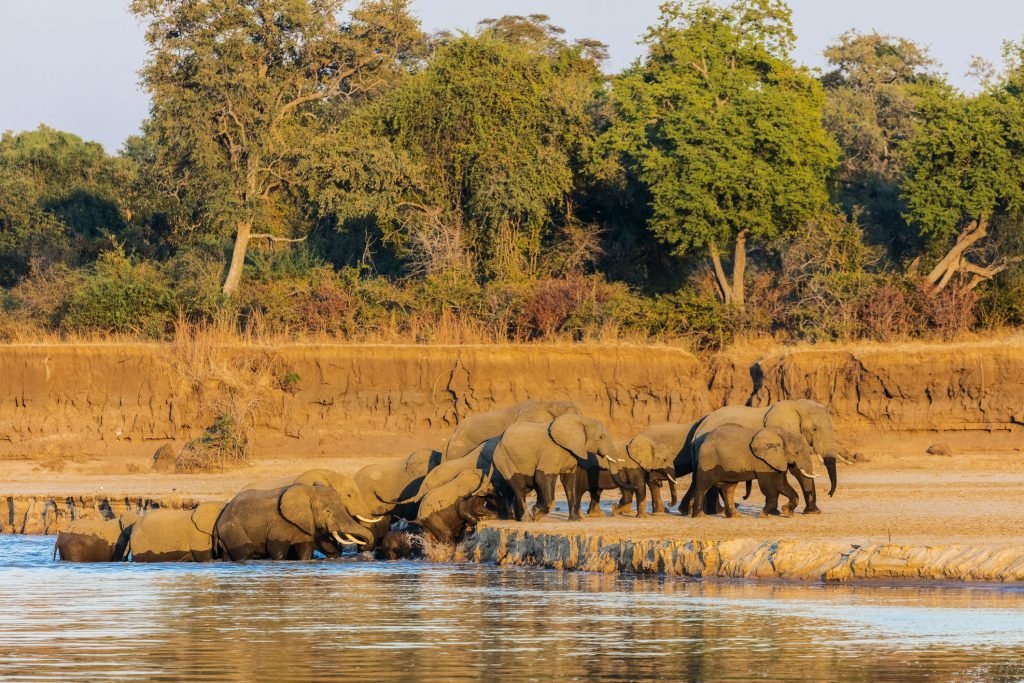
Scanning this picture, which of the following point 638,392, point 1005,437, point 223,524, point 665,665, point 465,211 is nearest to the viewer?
point 665,665

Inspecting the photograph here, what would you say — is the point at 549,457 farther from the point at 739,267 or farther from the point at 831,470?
the point at 739,267

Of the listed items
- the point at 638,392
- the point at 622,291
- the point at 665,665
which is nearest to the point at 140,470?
the point at 638,392

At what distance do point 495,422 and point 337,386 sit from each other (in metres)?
9.30

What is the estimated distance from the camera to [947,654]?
12.2m

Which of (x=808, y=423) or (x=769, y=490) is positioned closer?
(x=769, y=490)

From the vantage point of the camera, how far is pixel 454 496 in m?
20.5

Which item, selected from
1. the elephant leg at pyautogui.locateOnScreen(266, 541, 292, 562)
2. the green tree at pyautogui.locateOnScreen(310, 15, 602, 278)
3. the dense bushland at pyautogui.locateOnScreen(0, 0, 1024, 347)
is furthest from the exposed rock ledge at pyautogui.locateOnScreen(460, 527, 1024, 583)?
the green tree at pyautogui.locateOnScreen(310, 15, 602, 278)

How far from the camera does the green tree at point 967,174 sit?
1444 inches

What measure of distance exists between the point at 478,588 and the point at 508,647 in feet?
13.1

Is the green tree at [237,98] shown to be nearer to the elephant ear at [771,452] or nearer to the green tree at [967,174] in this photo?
the green tree at [967,174]

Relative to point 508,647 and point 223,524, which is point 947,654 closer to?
point 508,647

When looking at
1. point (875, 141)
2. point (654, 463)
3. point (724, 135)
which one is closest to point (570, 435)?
point (654, 463)

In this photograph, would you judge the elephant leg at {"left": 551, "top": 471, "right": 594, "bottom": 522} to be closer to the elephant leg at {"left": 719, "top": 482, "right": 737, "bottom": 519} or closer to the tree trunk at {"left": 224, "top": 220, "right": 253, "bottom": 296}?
the elephant leg at {"left": 719, "top": 482, "right": 737, "bottom": 519}

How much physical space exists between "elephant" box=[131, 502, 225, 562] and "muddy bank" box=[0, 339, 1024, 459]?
10851 mm
